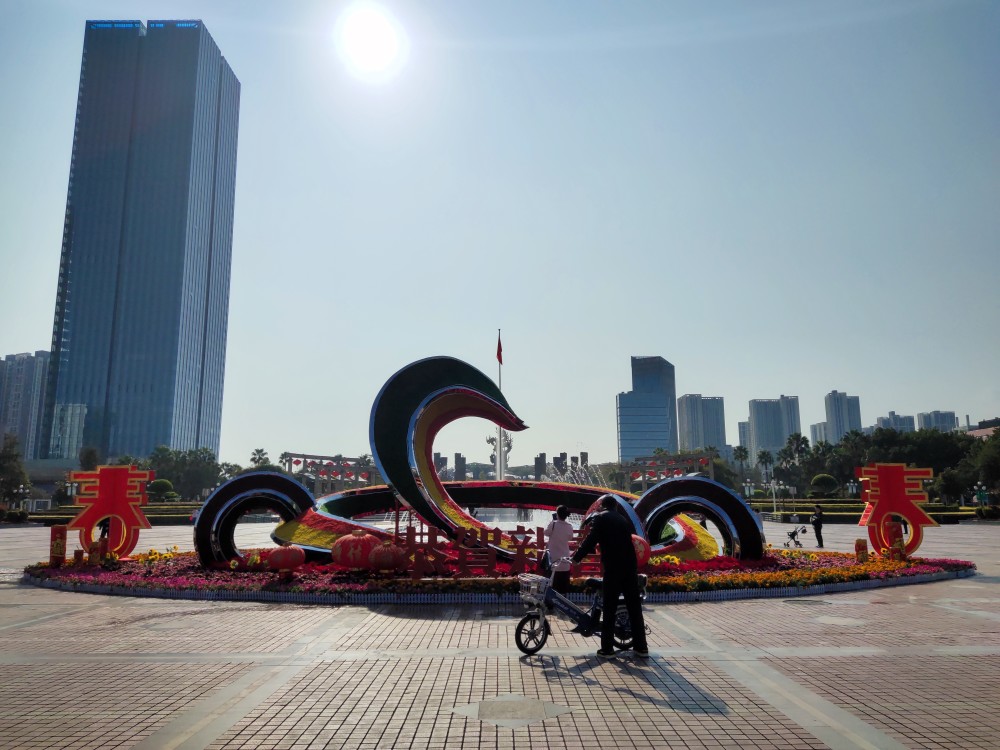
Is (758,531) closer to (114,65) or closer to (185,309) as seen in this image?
(185,309)

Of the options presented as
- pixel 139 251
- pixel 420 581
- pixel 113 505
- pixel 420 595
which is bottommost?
pixel 420 595

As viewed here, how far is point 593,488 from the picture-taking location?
21.6 metres

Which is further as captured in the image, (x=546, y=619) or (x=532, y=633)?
(x=546, y=619)

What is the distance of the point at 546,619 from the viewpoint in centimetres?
815

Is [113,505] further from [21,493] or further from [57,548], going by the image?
[21,493]

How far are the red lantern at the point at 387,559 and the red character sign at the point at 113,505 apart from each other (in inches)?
284

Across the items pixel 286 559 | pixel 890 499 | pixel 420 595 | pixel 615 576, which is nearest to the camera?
pixel 615 576

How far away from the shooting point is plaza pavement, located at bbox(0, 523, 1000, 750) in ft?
18.0

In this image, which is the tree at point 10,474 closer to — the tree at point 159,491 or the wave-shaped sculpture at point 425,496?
the tree at point 159,491

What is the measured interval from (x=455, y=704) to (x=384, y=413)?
431 inches

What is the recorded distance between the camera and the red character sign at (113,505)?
17.4 m

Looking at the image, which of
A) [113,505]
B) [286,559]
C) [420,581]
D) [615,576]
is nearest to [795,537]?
[420,581]

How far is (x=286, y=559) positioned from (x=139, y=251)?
132 meters

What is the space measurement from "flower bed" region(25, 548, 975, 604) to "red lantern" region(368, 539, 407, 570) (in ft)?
0.72
